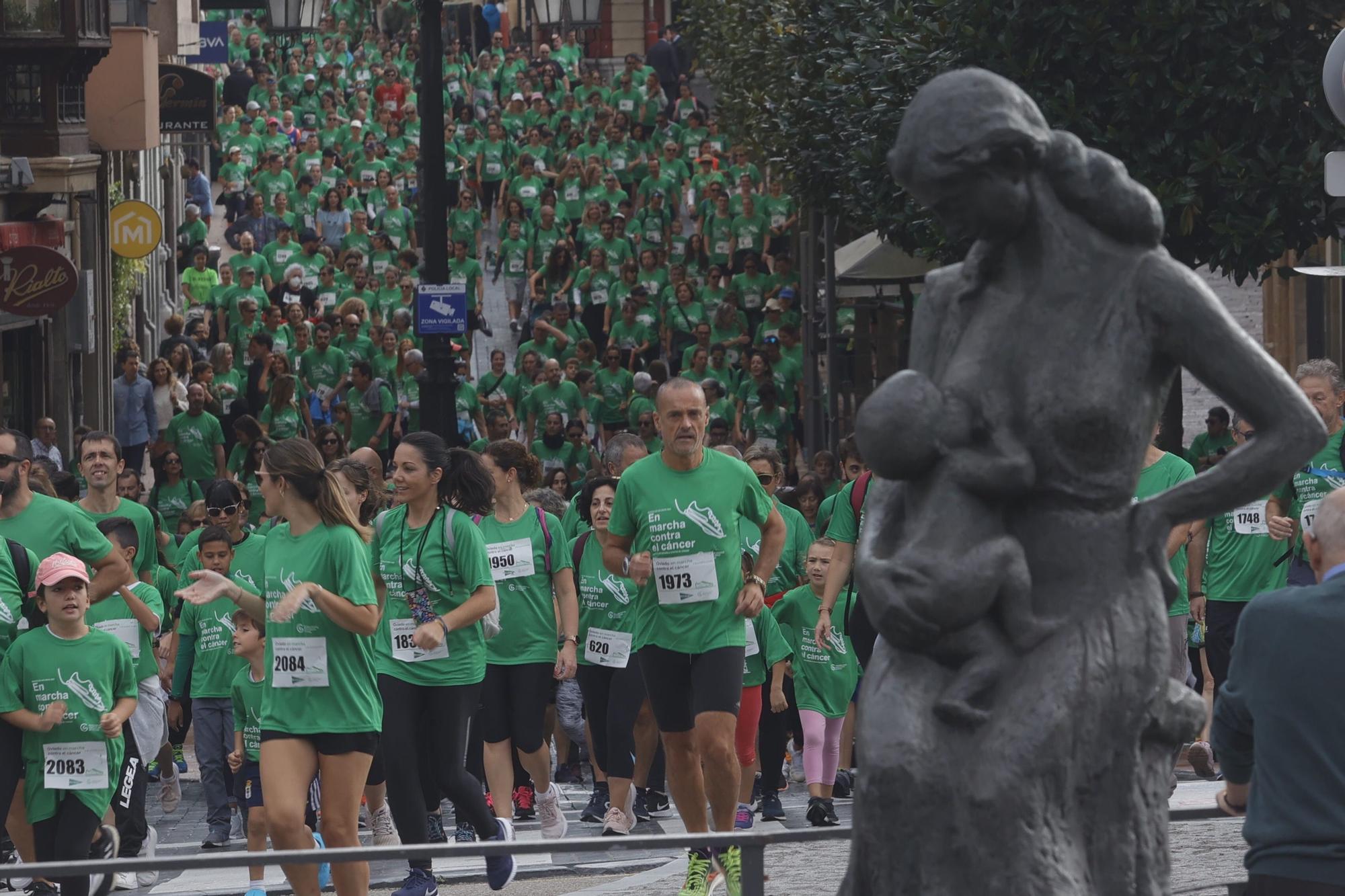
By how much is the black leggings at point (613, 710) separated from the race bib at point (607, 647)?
0.14ft

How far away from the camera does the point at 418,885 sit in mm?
5668

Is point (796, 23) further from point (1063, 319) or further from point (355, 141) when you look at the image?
point (1063, 319)

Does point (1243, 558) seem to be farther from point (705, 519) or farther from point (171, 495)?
point (171, 495)

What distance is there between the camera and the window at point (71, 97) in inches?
1042

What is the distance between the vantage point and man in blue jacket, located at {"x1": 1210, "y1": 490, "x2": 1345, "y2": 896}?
5.61 m

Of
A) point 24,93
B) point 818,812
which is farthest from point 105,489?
point 24,93

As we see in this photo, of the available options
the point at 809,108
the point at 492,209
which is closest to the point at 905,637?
Answer: the point at 809,108

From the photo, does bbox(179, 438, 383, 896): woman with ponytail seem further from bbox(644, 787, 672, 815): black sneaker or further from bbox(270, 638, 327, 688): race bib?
bbox(644, 787, 672, 815): black sneaker

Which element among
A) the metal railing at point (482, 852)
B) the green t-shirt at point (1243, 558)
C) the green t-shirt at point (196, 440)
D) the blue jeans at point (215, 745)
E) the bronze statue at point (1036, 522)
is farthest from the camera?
the green t-shirt at point (196, 440)

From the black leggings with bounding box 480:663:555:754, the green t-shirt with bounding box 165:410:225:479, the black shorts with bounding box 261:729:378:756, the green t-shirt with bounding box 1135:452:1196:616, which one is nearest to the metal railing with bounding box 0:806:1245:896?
the black shorts with bounding box 261:729:378:756

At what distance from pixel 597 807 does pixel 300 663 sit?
3805 millimetres

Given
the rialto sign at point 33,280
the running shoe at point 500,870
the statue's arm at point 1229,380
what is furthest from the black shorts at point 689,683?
the rialto sign at point 33,280

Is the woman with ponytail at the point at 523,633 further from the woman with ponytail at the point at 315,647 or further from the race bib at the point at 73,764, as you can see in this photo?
the woman with ponytail at the point at 315,647

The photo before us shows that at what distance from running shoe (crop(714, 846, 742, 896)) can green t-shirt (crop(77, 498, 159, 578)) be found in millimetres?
7408
